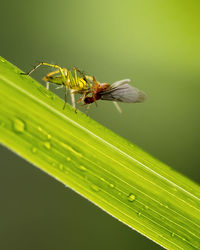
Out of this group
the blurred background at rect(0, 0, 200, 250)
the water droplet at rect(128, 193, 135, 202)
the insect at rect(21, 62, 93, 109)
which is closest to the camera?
the water droplet at rect(128, 193, 135, 202)

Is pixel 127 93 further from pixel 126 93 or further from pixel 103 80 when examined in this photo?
pixel 103 80

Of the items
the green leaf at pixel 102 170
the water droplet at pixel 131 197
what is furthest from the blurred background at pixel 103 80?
the water droplet at pixel 131 197

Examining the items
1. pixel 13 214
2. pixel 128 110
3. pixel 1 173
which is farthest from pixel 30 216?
pixel 128 110

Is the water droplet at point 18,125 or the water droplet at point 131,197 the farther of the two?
the water droplet at point 131,197

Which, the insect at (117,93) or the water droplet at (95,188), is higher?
the water droplet at (95,188)

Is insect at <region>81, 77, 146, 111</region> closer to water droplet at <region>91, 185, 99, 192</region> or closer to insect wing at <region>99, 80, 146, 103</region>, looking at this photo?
insect wing at <region>99, 80, 146, 103</region>

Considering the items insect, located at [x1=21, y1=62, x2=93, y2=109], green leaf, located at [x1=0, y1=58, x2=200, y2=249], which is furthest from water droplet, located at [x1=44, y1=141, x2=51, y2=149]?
insect, located at [x1=21, y1=62, x2=93, y2=109]

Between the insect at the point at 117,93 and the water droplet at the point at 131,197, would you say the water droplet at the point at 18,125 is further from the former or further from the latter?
the insect at the point at 117,93

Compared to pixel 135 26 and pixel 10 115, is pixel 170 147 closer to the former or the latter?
pixel 135 26
